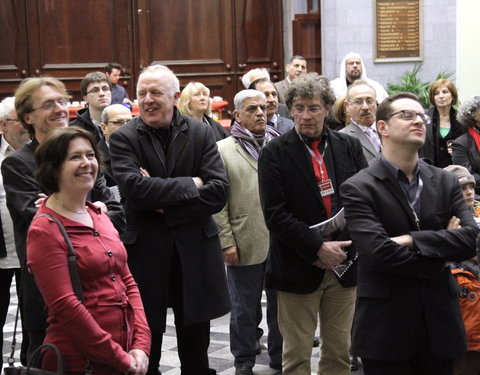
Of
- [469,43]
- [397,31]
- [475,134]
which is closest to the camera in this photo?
[475,134]

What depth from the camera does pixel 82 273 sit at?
13.3 feet

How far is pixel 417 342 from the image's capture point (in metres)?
4.50

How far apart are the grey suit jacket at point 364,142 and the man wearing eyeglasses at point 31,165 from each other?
2.30 m

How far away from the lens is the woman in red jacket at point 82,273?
156 inches

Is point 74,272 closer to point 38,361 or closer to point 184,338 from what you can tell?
point 38,361

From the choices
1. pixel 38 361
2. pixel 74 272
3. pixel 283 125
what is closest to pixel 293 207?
pixel 74 272

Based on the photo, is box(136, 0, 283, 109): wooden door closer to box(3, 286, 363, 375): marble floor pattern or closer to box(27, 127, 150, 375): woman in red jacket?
box(3, 286, 363, 375): marble floor pattern

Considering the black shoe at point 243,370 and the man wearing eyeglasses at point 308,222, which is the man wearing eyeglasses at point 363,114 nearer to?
Result: the man wearing eyeglasses at point 308,222

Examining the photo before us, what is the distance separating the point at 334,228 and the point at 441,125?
457 cm

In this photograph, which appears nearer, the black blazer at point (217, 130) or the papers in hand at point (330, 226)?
the papers in hand at point (330, 226)

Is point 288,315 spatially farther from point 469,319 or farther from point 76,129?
point 76,129

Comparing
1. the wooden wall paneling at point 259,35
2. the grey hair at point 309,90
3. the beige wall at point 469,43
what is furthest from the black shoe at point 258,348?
the wooden wall paneling at point 259,35

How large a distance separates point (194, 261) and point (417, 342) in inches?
56.2

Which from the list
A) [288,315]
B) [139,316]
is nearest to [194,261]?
[288,315]
